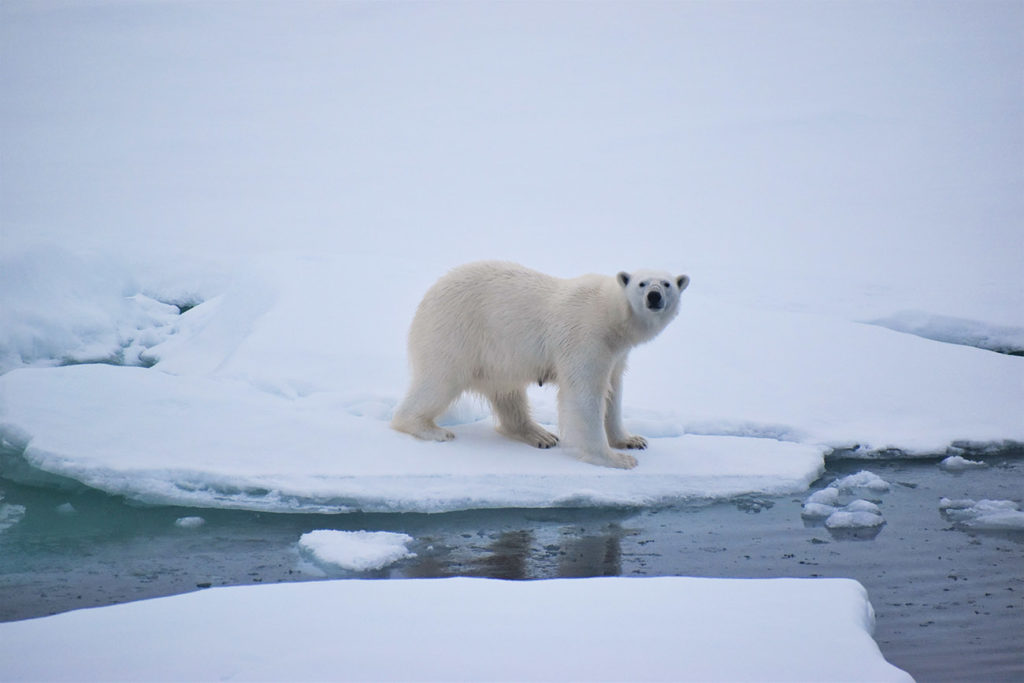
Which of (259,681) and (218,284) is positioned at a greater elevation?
(218,284)

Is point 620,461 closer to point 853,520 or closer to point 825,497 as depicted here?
point 825,497

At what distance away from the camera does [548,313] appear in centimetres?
542

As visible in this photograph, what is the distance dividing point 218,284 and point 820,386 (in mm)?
5752

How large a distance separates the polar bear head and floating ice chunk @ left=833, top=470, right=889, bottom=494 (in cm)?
128

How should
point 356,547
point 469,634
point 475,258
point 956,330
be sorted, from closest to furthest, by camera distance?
point 469,634
point 356,547
point 956,330
point 475,258

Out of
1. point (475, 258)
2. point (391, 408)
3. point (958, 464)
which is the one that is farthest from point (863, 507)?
point (475, 258)

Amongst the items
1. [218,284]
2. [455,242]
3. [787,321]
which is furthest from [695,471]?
[455,242]

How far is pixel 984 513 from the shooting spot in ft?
15.3

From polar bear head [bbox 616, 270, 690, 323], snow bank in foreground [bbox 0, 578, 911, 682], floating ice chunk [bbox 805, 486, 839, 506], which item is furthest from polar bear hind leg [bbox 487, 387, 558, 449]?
snow bank in foreground [bbox 0, 578, 911, 682]

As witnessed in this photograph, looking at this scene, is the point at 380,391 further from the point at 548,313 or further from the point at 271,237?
the point at 271,237

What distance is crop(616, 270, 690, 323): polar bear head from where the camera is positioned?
199 inches

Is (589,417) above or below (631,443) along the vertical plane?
above

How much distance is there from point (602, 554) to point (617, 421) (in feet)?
5.19

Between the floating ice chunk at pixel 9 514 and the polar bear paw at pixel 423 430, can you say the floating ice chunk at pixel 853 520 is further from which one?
the floating ice chunk at pixel 9 514
